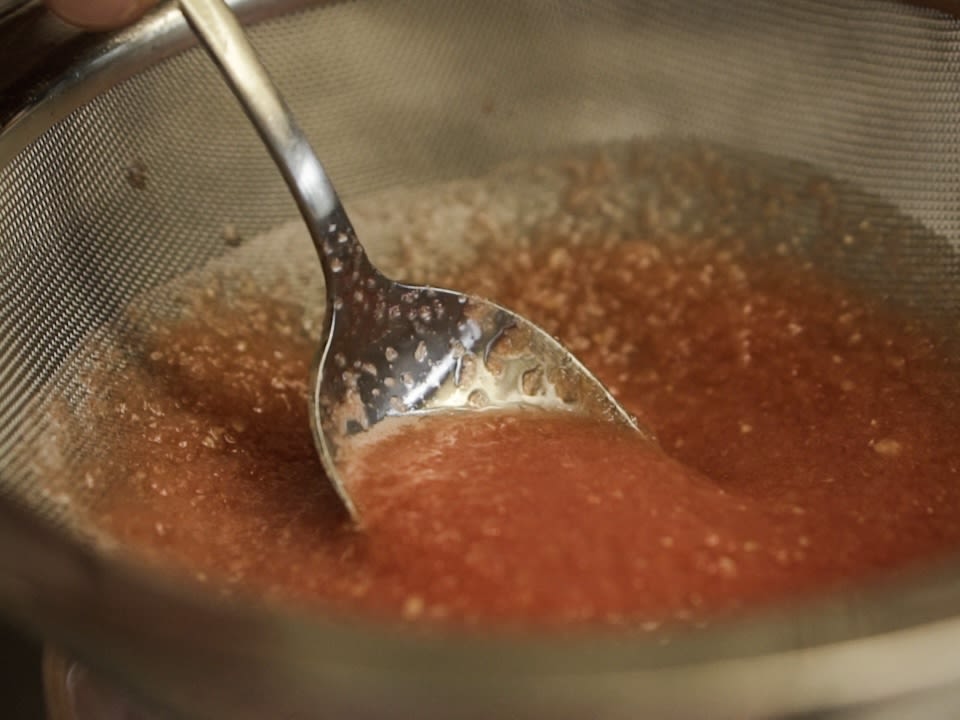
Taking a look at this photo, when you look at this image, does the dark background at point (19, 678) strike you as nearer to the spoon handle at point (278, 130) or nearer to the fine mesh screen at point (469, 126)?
the fine mesh screen at point (469, 126)

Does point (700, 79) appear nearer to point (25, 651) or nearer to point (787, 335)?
point (787, 335)

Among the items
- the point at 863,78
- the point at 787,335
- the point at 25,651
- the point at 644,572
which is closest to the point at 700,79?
the point at 863,78

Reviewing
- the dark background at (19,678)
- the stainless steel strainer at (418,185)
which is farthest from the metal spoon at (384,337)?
the dark background at (19,678)

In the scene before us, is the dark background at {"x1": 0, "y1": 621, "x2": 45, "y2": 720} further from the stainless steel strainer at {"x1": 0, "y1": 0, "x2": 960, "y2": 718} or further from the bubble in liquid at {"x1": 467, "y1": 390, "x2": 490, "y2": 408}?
the bubble in liquid at {"x1": 467, "y1": 390, "x2": 490, "y2": 408}

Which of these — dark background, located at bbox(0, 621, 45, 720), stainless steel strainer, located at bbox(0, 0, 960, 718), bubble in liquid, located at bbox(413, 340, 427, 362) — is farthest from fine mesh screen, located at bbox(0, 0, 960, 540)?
bubble in liquid, located at bbox(413, 340, 427, 362)

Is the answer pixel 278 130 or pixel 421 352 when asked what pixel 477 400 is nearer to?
pixel 421 352

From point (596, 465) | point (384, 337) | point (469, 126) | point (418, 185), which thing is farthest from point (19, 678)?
point (469, 126)
